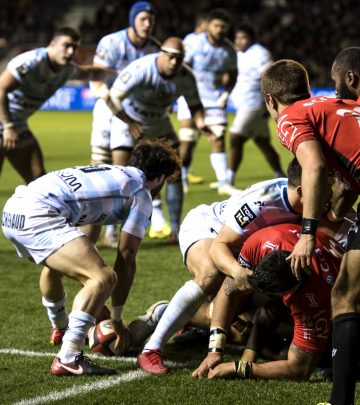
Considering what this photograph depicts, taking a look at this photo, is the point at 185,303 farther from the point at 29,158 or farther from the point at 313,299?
the point at 29,158

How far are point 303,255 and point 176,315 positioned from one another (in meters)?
1.31

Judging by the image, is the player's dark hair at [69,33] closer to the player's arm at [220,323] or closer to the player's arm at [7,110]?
the player's arm at [7,110]

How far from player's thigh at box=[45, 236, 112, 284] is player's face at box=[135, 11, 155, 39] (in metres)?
5.61

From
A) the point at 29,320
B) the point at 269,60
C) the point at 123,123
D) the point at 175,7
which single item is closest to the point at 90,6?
the point at 175,7

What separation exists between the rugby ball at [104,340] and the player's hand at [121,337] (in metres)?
0.04

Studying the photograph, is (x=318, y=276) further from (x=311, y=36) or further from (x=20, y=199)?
(x=311, y=36)

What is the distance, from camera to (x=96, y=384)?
532 centimetres

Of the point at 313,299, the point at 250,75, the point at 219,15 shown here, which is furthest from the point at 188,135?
the point at 313,299

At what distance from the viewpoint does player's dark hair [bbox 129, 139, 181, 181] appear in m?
6.20

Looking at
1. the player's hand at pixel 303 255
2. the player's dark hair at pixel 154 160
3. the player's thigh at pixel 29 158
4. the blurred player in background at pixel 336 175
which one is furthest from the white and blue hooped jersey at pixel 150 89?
the player's hand at pixel 303 255

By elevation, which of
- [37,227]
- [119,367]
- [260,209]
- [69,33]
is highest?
[69,33]

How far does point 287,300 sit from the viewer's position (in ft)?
17.2

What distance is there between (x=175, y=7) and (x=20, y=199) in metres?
33.2

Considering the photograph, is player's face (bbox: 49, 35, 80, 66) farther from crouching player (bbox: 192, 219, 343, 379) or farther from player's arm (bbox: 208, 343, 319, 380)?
player's arm (bbox: 208, 343, 319, 380)
